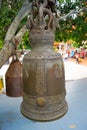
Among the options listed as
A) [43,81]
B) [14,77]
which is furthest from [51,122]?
[43,81]

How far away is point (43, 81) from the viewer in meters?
1.07

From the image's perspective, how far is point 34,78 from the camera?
1.08 metres

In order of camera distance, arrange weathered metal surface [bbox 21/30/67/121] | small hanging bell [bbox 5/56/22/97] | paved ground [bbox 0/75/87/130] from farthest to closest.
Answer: paved ground [bbox 0/75/87/130]
small hanging bell [bbox 5/56/22/97]
weathered metal surface [bbox 21/30/67/121]

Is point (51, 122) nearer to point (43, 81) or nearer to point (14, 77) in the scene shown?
point (14, 77)

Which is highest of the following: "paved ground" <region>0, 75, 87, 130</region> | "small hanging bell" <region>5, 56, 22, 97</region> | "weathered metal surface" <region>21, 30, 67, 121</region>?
"weathered metal surface" <region>21, 30, 67, 121</region>

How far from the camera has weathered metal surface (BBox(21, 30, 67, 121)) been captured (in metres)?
1.08

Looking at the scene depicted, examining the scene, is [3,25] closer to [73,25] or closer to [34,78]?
[73,25]

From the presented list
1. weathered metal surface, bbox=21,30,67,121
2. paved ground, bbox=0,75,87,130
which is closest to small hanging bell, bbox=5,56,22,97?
weathered metal surface, bbox=21,30,67,121

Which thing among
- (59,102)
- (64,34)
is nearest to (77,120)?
(64,34)

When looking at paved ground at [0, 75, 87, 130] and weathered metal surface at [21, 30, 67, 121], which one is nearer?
weathered metal surface at [21, 30, 67, 121]

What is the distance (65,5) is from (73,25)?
0.44m

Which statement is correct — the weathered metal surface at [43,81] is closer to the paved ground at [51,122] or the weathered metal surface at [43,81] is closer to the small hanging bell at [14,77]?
the small hanging bell at [14,77]

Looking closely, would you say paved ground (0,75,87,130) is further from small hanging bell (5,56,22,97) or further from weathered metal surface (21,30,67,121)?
weathered metal surface (21,30,67,121)

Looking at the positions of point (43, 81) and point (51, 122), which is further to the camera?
point (51, 122)
